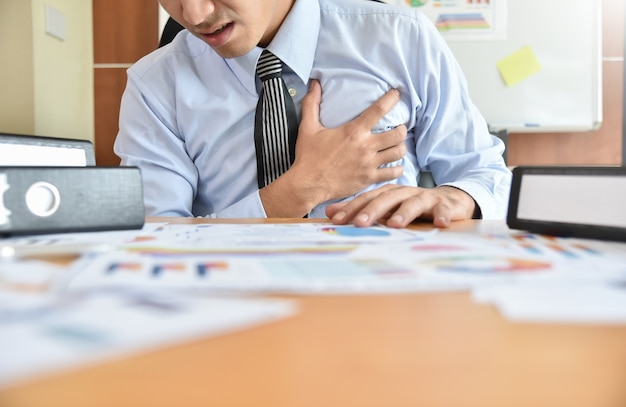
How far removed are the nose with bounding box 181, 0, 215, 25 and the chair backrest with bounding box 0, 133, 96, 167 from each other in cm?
36

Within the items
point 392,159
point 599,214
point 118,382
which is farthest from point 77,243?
point 392,159

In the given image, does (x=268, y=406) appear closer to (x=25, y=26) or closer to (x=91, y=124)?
(x=25, y=26)

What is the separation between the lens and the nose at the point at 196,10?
2.91 ft

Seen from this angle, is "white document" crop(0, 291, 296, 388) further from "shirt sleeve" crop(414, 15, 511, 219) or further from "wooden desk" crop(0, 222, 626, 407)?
"shirt sleeve" crop(414, 15, 511, 219)

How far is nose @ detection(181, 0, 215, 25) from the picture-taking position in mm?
887

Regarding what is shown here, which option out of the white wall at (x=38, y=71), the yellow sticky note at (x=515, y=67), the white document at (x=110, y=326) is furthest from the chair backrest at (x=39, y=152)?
the yellow sticky note at (x=515, y=67)

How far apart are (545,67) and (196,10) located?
1803 mm

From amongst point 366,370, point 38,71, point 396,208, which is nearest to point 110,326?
point 366,370

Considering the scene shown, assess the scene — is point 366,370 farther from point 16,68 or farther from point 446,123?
point 16,68

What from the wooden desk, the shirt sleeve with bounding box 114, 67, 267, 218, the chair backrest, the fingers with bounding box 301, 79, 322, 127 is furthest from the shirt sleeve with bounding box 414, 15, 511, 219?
the wooden desk

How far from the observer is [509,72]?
7.66 ft

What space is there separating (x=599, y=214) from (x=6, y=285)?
0.44 m

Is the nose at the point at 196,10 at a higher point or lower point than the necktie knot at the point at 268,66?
higher

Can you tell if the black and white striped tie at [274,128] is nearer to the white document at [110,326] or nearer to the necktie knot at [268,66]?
the necktie knot at [268,66]
